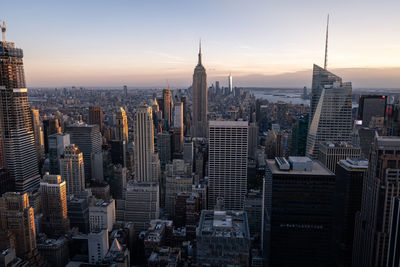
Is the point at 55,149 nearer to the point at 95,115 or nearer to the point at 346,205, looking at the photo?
the point at 95,115

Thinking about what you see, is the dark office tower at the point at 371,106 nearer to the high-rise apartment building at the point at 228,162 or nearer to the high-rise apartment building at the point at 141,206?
the high-rise apartment building at the point at 228,162

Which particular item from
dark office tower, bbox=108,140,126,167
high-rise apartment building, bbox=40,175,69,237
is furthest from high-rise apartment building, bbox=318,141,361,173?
dark office tower, bbox=108,140,126,167

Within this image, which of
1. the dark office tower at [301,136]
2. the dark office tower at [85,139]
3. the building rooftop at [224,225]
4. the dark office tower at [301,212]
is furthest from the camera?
the dark office tower at [85,139]

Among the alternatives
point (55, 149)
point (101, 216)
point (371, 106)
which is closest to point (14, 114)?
point (55, 149)

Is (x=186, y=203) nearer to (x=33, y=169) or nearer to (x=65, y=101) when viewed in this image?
(x=33, y=169)

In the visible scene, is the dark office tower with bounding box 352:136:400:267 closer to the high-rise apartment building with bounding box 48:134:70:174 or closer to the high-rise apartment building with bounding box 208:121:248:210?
the high-rise apartment building with bounding box 208:121:248:210

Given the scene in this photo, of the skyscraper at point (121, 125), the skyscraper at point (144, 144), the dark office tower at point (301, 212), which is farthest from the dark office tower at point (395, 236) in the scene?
the skyscraper at point (121, 125)
